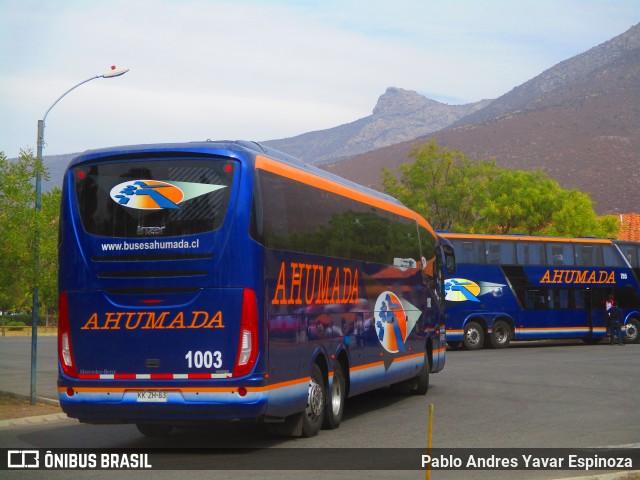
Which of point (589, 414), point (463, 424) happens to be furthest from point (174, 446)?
point (589, 414)

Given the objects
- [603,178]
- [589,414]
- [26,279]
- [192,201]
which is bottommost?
[589,414]

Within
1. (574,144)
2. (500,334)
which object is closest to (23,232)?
(500,334)

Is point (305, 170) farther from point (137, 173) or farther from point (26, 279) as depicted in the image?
point (26, 279)

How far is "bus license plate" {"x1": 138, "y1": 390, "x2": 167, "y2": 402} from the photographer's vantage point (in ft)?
38.9

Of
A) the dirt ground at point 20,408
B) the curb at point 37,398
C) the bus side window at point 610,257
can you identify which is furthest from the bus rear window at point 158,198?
the bus side window at point 610,257

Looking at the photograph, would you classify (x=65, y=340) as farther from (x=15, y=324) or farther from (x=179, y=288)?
(x=15, y=324)

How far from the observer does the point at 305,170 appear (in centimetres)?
1452

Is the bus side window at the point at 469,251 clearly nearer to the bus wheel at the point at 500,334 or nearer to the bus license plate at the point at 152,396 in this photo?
the bus wheel at the point at 500,334

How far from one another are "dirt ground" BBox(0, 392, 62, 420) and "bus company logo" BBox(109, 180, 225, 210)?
19.9 feet

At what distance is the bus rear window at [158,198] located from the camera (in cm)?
1198

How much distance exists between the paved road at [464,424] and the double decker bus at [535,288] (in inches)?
500

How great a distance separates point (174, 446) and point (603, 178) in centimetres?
13067

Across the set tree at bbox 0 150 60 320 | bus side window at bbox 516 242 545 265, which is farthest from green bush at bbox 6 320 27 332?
tree at bbox 0 150 60 320

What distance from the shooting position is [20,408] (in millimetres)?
18109
